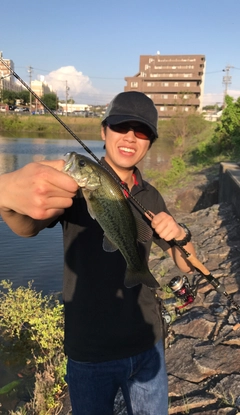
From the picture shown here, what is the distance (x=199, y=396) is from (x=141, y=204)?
2.25 meters

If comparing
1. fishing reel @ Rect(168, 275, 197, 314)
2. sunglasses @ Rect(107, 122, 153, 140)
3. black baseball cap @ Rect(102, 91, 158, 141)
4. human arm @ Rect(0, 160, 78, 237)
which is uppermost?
black baseball cap @ Rect(102, 91, 158, 141)

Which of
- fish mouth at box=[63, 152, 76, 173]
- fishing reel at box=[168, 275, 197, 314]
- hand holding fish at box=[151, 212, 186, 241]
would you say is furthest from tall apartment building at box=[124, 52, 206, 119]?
fish mouth at box=[63, 152, 76, 173]

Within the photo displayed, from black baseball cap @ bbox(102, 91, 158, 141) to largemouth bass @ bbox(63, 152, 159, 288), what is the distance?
0.76 m

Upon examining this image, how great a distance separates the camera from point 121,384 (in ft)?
7.86

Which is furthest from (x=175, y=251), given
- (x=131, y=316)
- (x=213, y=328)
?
(x=213, y=328)

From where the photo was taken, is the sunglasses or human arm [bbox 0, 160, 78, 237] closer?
human arm [bbox 0, 160, 78, 237]

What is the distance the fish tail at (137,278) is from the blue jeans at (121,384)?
541mm

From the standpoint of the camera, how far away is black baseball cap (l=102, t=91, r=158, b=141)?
8.22ft

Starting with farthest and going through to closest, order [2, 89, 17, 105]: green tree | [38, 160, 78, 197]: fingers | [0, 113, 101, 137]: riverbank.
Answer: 1. [2, 89, 17, 105]: green tree
2. [0, 113, 101, 137]: riverbank
3. [38, 160, 78, 197]: fingers

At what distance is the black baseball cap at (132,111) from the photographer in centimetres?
251

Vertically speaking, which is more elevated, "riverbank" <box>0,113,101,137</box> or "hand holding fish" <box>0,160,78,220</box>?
"hand holding fish" <box>0,160,78,220</box>

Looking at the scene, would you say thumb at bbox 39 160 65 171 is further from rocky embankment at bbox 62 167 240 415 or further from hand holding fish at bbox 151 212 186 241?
rocky embankment at bbox 62 167 240 415

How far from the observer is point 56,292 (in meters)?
7.69

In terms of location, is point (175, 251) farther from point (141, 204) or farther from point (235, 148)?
point (235, 148)
